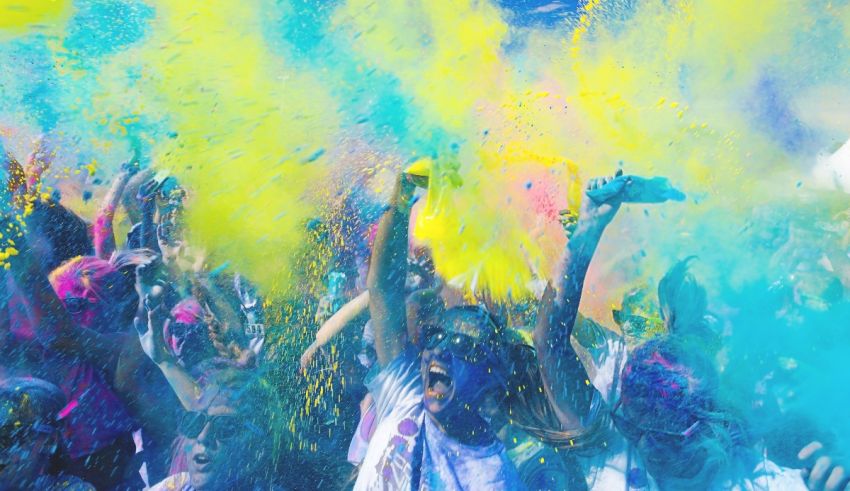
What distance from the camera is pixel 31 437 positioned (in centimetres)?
250

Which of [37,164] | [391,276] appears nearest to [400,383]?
[391,276]

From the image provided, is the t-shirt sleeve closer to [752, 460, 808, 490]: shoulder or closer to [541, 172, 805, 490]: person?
[541, 172, 805, 490]: person

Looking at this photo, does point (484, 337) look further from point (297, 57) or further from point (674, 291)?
point (297, 57)

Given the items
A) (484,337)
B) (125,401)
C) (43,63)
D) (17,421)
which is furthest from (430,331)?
(43,63)

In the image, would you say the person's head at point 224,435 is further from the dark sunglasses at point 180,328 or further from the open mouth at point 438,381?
the open mouth at point 438,381

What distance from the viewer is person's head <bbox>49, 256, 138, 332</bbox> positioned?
2.62m

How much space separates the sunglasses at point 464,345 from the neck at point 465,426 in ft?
0.68

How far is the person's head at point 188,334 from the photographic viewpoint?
8.77 feet

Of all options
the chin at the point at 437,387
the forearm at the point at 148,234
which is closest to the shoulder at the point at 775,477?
the chin at the point at 437,387

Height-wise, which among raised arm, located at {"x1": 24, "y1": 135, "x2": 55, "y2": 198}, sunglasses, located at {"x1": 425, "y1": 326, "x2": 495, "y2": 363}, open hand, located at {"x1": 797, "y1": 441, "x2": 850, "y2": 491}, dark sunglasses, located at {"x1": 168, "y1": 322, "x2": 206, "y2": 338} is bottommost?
open hand, located at {"x1": 797, "y1": 441, "x2": 850, "y2": 491}

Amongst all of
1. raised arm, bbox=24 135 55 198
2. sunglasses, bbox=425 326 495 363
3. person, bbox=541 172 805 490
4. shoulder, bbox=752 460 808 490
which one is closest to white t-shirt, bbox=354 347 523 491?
sunglasses, bbox=425 326 495 363

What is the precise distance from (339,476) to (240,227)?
3.32ft

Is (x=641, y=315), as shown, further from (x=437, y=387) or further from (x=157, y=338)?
(x=157, y=338)

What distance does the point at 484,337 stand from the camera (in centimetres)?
267
